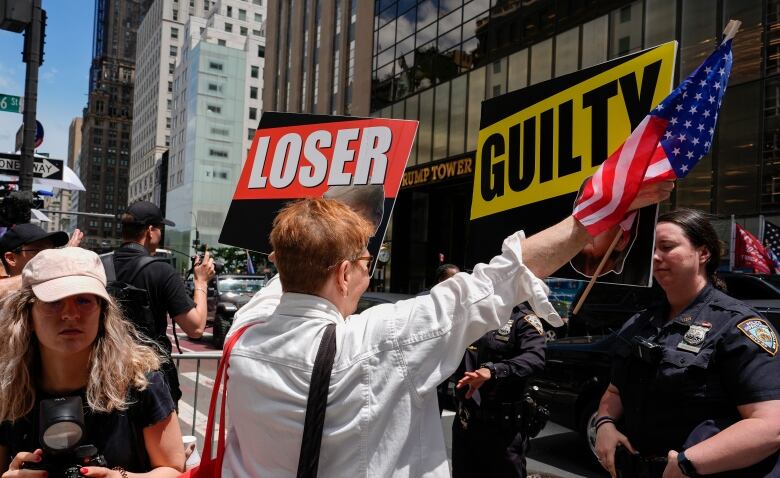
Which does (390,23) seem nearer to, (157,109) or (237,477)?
(237,477)

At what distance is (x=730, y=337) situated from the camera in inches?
A: 87.5

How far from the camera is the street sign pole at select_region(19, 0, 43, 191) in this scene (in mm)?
7655

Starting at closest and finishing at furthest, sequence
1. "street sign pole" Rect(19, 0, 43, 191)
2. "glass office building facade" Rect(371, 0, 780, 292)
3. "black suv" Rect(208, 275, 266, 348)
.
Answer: "street sign pole" Rect(19, 0, 43, 191), "glass office building facade" Rect(371, 0, 780, 292), "black suv" Rect(208, 275, 266, 348)

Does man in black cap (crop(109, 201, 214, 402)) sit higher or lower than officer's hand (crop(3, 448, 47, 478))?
higher

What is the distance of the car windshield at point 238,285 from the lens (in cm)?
1698

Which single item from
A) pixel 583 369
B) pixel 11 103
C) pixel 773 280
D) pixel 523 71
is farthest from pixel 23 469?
pixel 523 71

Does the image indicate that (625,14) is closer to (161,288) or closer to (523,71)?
(523,71)

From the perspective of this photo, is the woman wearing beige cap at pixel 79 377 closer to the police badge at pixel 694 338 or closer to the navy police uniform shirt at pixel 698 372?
the navy police uniform shirt at pixel 698 372

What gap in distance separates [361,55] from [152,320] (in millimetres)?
30496

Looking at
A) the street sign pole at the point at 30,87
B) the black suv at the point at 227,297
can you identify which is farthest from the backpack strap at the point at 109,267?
the black suv at the point at 227,297

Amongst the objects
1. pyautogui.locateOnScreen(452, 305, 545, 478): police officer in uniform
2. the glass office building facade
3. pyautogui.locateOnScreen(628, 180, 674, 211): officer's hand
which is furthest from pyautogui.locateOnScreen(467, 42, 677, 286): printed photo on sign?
the glass office building facade

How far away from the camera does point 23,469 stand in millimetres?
1913

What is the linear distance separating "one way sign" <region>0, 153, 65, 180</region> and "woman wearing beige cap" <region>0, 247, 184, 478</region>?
8.01 metres

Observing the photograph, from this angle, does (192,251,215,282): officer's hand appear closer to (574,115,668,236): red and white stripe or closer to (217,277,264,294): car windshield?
(574,115,668,236): red and white stripe
